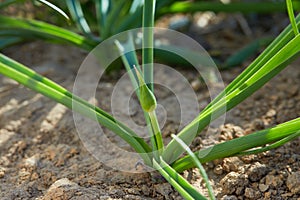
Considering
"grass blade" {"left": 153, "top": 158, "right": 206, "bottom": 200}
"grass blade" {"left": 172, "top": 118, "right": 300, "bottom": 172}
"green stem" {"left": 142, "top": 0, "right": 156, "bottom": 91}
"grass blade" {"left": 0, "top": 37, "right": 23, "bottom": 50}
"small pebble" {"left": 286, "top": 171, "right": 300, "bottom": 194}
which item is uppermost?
"green stem" {"left": 142, "top": 0, "right": 156, "bottom": 91}

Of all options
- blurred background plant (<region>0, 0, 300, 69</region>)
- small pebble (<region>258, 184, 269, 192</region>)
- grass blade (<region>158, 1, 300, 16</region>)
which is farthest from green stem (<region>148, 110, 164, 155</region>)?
grass blade (<region>158, 1, 300, 16</region>)

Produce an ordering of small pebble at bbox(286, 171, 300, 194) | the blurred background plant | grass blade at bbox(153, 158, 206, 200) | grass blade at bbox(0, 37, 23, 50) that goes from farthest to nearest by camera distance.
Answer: grass blade at bbox(0, 37, 23, 50) → the blurred background plant → small pebble at bbox(286, 171, 300, 194) → grass blade at bbox(153, 158, 206, 200)

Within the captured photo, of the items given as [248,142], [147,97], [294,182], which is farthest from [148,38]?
[294,182]

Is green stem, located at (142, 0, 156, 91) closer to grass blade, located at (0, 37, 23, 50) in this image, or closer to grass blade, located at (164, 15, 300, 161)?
grass blade, located at (164, 15, 300, 161)

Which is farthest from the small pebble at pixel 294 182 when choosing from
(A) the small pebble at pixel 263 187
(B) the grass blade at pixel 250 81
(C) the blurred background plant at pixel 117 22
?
(C) the blurred background plant at pixel 117 22

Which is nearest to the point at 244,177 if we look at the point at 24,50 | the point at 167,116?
the point at 167,116

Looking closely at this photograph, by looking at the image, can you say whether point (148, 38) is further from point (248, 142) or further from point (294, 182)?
point (294, 182)

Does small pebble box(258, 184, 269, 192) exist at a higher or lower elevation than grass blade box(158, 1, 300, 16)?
lower

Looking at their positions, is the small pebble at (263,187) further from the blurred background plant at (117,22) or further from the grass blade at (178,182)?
the blurred background plant at (117,22)

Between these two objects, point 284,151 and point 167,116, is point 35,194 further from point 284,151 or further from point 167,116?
point 284,151
